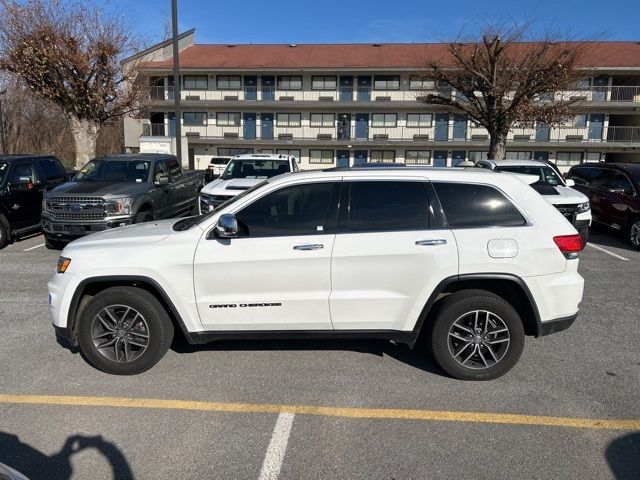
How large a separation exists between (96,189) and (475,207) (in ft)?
23.6

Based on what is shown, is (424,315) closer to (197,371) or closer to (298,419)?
(298,419)

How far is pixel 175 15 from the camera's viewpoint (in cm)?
1449

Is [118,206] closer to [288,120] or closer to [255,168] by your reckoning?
[255,168]

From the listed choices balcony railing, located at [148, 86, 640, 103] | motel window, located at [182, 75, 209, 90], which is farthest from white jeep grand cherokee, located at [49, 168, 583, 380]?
motel window, located at [182, 75, 209, 90]

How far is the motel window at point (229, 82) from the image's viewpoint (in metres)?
41.0

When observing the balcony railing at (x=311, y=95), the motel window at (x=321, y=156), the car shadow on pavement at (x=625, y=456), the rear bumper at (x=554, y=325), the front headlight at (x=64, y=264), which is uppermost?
the balcony railing at (x=311, y=95)

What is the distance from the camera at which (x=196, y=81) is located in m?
41.4

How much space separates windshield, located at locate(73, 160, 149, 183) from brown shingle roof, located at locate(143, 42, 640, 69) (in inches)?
1226

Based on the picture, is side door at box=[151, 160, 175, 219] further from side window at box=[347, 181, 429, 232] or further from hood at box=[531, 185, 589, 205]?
hood at box=[531, 185, 589, 205]

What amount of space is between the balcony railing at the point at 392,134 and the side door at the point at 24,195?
1240 inches

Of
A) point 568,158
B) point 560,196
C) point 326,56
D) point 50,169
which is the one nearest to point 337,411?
point 560,196

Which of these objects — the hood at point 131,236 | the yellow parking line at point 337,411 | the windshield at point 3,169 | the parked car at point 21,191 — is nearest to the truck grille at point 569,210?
the yellow parking line at point 337,411

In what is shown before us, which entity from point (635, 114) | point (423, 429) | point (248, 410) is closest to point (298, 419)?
point (248, 410)

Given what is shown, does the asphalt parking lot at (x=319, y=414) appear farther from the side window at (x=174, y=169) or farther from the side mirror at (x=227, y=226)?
the side window at (x=174, y=169)
